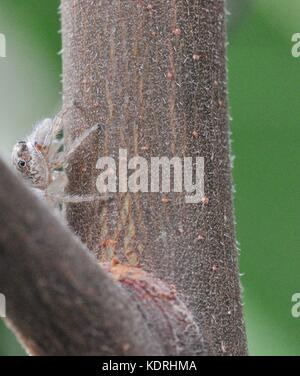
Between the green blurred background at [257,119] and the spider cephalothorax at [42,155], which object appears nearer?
the spider cephalothorax at [42,155]

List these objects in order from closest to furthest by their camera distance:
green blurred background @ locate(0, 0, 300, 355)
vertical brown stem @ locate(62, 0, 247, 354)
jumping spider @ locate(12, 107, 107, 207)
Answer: vertical brown stem @ locate(62, 0, 247, 354) < jumping spider @ locate(12, 107, 107, 207) < green blurred background @ locate(0, 0, 300, 355)

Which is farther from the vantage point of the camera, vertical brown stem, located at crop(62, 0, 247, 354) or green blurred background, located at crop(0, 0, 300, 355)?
green blurred background, located at crop(0, 0, 300, 355)

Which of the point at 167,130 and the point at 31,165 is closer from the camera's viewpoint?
the point at 167,130

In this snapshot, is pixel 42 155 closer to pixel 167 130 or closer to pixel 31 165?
pixel 31 165

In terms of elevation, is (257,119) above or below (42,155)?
above

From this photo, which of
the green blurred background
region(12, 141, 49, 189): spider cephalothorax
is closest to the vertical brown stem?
region(12, 141, 49, 189): spider cephalothorax

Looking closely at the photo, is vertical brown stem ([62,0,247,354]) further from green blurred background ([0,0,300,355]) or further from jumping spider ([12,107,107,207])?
green blurred background ([0,0,300,355])

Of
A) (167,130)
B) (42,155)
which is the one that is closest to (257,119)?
(42,155)

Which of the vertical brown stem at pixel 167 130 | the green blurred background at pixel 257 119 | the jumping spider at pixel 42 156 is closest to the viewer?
the vertical brown stem at pixel 167 130

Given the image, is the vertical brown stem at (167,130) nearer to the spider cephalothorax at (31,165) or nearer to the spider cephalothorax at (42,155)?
the spider cephalothorax at (42,155)

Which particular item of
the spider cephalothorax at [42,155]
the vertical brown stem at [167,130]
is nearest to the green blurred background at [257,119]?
the spider cephalothorax at [42,155]
